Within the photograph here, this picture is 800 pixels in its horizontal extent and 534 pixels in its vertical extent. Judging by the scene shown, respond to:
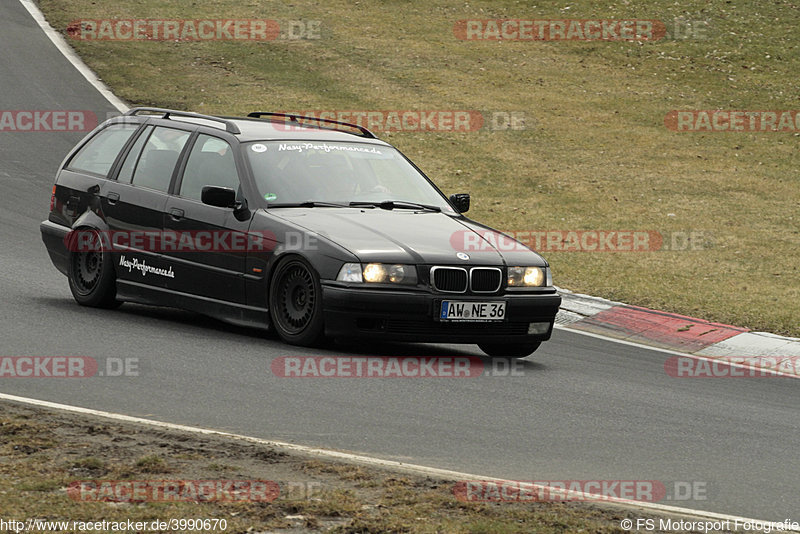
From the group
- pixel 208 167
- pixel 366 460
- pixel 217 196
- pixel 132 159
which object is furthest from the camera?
pixel 132 159

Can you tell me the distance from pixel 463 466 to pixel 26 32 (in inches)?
1030

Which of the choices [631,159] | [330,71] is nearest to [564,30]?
[330,71]

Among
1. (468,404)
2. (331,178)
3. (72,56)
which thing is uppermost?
(72,56)

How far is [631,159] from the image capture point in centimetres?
2339

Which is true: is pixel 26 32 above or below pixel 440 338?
above

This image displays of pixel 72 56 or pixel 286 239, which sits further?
pixel 72 56

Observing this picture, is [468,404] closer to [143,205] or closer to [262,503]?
[262,503]

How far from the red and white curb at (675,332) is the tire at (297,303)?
12.6 ft

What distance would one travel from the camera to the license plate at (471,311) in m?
9.09

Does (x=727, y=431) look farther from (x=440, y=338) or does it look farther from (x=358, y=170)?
(x=358, y=170)

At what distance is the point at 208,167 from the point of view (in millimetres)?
10359

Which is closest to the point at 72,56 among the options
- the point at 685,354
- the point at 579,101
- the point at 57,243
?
the point at 579,101

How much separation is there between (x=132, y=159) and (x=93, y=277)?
1082 mm

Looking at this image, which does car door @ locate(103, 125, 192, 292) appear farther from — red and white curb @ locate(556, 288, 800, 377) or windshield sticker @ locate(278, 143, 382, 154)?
red and white curb @ locate(556, 288, 800, 377)
